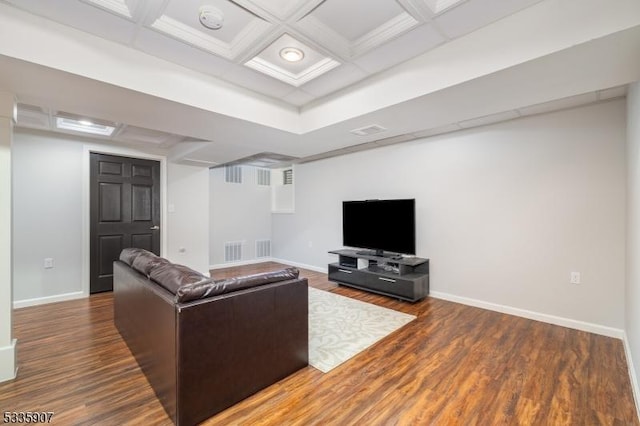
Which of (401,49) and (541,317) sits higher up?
(401,49)

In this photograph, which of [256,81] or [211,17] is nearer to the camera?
[211,17]

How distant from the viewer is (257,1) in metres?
1.70

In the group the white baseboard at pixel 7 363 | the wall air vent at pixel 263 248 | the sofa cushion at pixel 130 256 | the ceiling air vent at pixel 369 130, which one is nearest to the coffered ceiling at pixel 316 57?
the ceiling air vent at pixel 369 130

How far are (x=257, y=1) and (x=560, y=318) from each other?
412 centimetres

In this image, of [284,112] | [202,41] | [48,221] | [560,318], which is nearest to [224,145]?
[284,112]

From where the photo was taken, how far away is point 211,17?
186 cm

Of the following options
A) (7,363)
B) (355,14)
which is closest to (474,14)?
(355,14)

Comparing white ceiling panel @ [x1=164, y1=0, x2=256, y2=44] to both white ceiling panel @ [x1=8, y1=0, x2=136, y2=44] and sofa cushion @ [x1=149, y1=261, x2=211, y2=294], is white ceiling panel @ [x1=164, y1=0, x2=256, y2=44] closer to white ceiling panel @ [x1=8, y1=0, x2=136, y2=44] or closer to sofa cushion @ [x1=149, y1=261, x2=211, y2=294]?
white ceiling panel @ [x1=8, y1=0, x2=136, y2=44]

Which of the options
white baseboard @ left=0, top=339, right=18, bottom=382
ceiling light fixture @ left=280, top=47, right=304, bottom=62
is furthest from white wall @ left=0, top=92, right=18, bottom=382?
ceiling light fixture @ left=280, top=47, right=304, bottom=62

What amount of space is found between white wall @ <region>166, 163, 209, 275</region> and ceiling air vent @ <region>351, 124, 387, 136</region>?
11.2 ft

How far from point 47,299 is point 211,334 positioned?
3779mm

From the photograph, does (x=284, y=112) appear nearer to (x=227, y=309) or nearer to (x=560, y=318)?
(x=227, y=309)

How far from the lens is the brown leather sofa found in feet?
5.42

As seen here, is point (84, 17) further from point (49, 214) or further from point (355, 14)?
point (49, 214)
